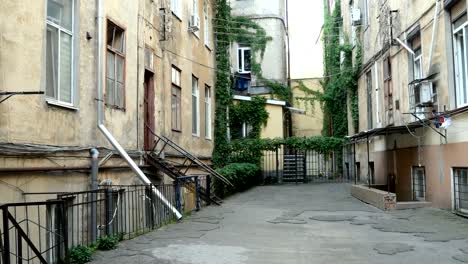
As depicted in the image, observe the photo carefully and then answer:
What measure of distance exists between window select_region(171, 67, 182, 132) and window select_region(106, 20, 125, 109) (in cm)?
401

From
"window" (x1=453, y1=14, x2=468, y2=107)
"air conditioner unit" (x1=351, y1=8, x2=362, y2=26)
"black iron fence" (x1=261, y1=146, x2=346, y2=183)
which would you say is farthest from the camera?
"black iron fence" (x1=261, y1=146, x2=346, y2=183)

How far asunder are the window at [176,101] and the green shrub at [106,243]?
7.96m

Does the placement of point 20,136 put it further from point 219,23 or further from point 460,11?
point 219,23

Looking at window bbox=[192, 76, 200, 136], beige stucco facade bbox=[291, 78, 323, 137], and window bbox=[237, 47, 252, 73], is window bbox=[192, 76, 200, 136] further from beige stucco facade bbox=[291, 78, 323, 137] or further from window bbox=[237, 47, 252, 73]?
beige stucco facade bbox=[291, 78, 323, 137]

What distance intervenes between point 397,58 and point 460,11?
475 cm

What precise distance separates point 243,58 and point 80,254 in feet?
76.2

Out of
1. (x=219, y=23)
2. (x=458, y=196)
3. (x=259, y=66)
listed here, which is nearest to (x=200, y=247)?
(x=458, y=196)

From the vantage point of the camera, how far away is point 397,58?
1551cm

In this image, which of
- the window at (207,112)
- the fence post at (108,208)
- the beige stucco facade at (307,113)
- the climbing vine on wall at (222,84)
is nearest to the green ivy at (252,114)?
the climbing vine on wall at (222,84)

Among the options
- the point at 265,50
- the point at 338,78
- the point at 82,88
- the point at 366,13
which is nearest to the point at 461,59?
the point at 82,88

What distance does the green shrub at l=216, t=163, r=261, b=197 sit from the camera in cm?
1780

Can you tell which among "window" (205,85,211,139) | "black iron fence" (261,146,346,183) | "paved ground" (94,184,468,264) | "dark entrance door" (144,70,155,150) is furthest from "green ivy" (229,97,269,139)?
"paved ground" (94,184,468,264)

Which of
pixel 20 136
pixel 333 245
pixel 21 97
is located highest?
pixel 21 97

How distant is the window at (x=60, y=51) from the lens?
8547 millimetres
